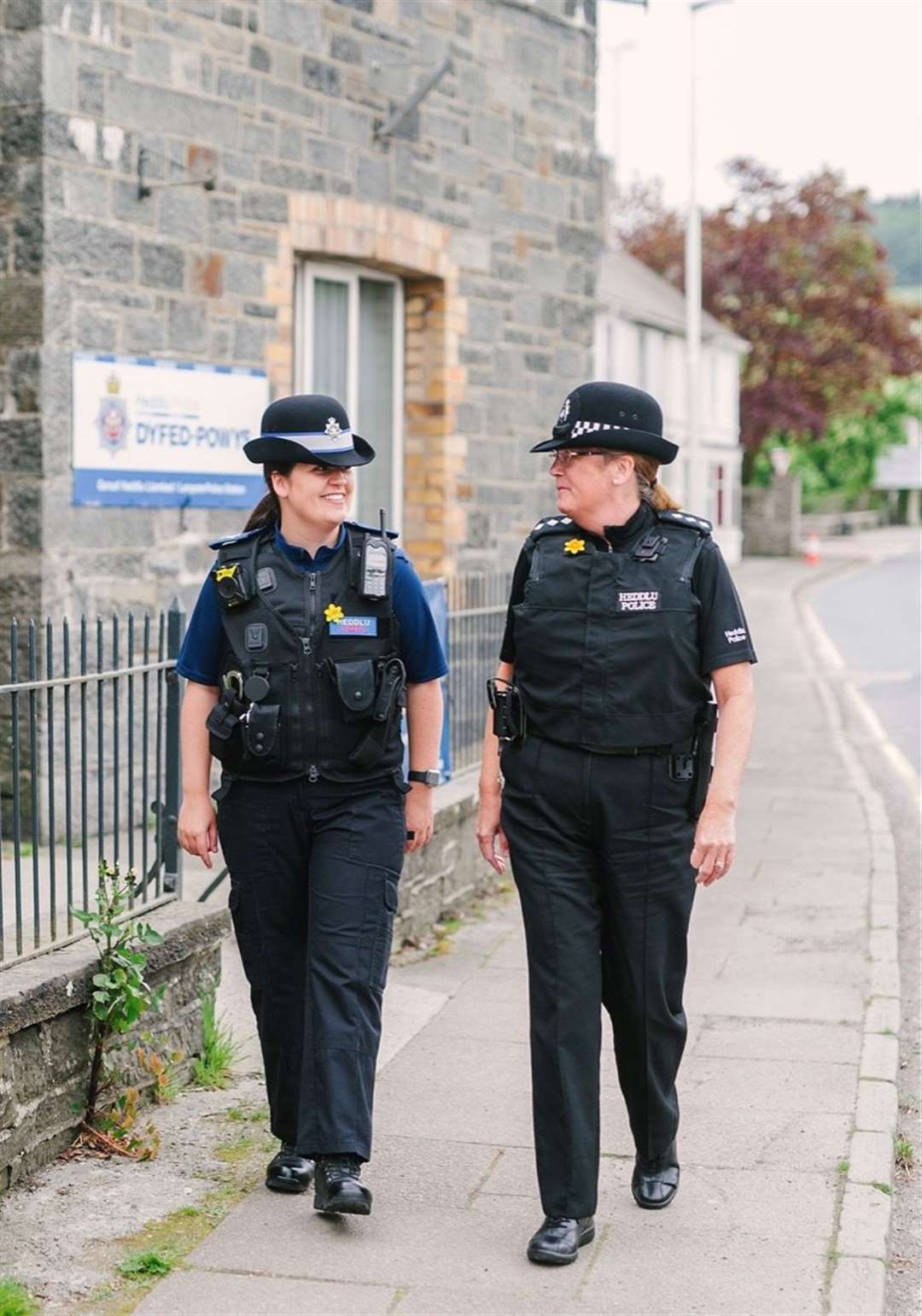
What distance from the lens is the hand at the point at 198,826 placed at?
481 cm

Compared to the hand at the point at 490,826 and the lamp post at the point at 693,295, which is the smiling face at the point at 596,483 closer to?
the hand at the point at 490,826

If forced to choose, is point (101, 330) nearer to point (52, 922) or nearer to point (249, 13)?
point (249, 13)

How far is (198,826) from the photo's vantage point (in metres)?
4.82

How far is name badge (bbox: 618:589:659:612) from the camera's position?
14.5ft

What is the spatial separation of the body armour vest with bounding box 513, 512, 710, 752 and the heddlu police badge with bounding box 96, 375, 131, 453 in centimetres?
498

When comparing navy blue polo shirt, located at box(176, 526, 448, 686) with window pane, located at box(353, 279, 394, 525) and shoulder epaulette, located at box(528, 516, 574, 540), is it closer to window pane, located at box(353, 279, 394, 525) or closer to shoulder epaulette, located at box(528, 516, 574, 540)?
shoulder epaulette, located at box(528, 516, 574, 540)

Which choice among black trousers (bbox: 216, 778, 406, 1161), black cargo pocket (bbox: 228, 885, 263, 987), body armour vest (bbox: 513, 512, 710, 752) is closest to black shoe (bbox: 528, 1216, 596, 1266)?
black trousers (bbox: 216, 778, 406, 1161)

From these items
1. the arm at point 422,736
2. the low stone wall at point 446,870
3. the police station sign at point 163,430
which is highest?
the police station sign at point 163,430

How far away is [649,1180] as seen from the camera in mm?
4758

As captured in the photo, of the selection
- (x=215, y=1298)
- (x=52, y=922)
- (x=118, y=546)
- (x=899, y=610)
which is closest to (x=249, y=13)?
(x=118, y=546)

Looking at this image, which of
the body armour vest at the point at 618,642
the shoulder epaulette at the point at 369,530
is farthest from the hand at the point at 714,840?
the shoulder epaulette at the point at 369,530

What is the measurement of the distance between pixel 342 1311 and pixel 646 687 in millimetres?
1552

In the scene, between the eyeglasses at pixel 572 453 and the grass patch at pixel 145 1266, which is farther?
the eyeglasses at pixel 572 453

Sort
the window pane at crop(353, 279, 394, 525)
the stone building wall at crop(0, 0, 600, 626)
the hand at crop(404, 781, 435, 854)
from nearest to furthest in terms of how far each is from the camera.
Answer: the hand at crop(404, 781, 435, 854), the stone building wall at crop(0, 0, 600, 626), the window pane at crop(353, 279, 394, 525)
